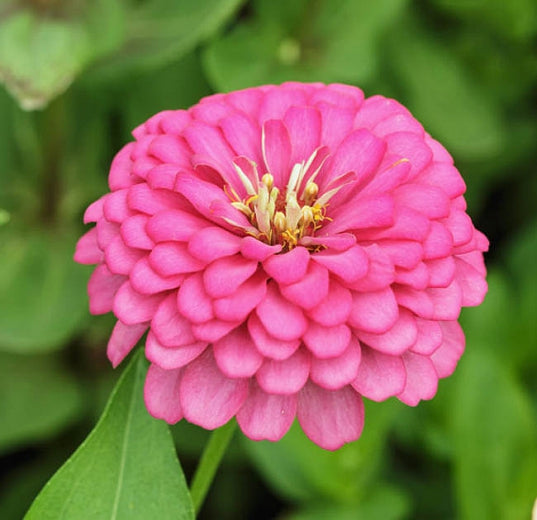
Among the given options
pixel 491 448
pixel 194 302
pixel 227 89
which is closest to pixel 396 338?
pixel 194 302

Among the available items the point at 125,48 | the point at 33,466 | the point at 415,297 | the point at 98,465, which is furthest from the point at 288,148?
the point at 33,466

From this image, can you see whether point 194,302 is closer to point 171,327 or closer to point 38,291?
point 171,327

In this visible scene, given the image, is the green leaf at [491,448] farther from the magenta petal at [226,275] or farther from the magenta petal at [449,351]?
the magenta petal at [226,275]

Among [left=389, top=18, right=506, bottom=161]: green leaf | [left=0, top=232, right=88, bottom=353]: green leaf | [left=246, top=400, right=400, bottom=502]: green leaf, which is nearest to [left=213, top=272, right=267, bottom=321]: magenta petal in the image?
[left=246, top=400, right=400, bottom=502]: green leaf

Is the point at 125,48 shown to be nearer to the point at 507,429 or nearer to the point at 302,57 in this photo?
the point at 302,57

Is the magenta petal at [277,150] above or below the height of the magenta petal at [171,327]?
above

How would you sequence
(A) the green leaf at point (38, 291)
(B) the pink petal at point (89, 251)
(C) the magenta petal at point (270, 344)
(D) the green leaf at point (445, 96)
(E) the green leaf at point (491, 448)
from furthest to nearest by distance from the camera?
(D) the green leaf at point (445, 96), (A) the green leaf at point (38, 291), (E) the green leaf at point (491, 448), (B) the pink petal at point (89, 251), (C) the magenta petal at point (270, 344)

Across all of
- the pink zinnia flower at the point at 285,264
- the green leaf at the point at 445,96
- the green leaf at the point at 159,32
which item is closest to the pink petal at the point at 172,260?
the pink zinnia flower at the point at 285,264
